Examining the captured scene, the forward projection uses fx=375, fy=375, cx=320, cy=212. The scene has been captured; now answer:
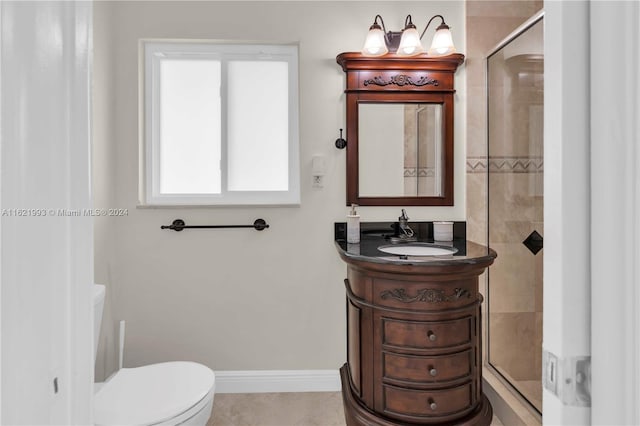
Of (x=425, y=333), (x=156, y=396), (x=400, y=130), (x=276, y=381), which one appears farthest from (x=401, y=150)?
(x=156, y=396)

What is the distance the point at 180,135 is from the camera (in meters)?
2.24

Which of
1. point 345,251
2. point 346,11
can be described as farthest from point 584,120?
point 346,11

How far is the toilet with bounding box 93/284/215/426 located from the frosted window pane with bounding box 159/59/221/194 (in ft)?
2.87

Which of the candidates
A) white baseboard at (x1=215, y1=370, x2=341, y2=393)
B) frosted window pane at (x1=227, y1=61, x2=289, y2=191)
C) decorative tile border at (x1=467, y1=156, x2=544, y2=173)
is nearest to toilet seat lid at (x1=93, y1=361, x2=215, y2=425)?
white baseboard at (x1=215, y1=370, x2=341, y2=393)

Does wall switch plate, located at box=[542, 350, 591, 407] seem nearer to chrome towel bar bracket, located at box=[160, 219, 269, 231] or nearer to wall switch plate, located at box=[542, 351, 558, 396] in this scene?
wall switch plate, located at box=[542, 351, 558, 396]

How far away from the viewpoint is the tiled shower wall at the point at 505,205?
189 centimetres

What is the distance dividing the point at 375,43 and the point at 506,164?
3.17 ft

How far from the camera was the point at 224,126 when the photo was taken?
2230 millimetres

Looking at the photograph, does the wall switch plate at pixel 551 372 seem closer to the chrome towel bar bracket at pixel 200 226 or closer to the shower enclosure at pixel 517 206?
the shower enclosure at pixel 517 206

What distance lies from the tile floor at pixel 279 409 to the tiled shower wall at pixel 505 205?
384 mm

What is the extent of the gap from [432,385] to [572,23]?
57.6 inches

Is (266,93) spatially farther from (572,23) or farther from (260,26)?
(572,23)

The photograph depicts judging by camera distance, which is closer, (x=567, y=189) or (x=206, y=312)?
(x=567, y=189)

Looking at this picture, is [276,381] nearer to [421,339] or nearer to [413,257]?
[421,339]
